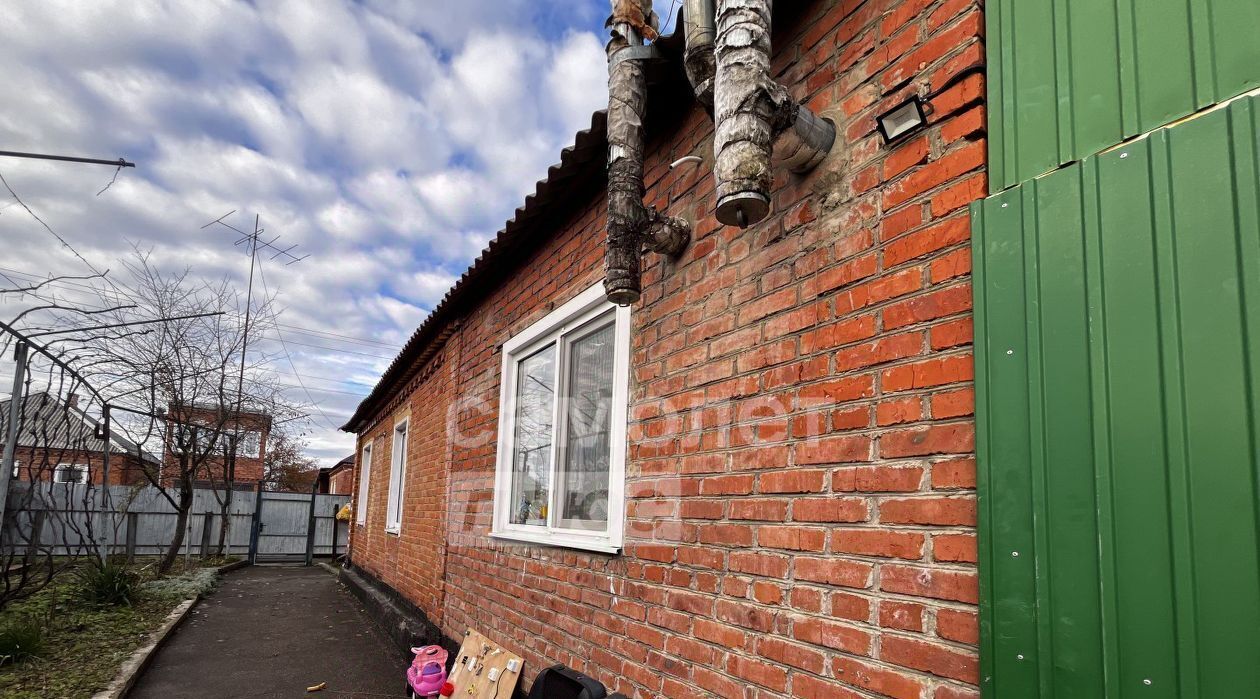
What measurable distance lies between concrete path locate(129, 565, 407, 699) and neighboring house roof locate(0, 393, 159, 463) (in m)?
2.20

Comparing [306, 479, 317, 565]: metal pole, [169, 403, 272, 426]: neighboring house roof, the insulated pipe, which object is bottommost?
[306, 479, 317, 565]: metal pole

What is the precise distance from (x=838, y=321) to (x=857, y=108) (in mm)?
696

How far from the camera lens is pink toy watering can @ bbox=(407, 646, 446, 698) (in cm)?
507

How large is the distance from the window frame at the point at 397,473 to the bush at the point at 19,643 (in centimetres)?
386

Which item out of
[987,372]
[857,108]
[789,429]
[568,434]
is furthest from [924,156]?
[568,434]

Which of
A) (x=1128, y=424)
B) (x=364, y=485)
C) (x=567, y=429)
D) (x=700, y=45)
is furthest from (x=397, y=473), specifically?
(x=1128, y=424)

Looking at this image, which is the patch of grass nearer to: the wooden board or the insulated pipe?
the wooden board

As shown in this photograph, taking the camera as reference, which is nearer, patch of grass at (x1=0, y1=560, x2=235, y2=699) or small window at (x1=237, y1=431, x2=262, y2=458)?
patch of grass at (x1=0, y1=560, x2=235, y2=699)

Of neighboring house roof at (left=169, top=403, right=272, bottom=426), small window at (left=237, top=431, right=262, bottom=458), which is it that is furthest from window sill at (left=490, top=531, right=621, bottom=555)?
small window at (left=237, top=431, right=262, bottom=458)

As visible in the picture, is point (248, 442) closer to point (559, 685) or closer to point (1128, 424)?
point (559, 685)

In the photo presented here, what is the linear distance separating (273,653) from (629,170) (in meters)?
6.62

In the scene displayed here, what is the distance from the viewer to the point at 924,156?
76.4 inches

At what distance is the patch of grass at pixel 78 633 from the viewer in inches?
195

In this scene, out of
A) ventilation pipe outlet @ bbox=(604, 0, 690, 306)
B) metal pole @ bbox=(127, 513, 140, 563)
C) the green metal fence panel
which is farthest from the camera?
metal pole @ bbox=(127, 513, 140, 563)
